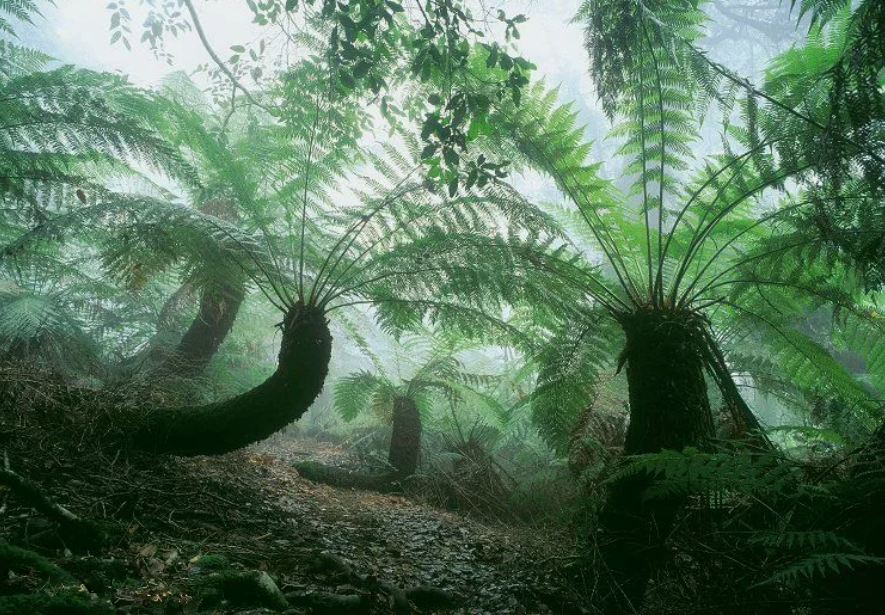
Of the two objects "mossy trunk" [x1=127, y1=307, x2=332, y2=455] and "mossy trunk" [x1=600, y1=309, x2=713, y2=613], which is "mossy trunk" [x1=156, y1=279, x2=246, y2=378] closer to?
"mossy trunk" [x1=127, y1=307, x2=332, y2=455]

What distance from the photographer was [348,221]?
287 cm

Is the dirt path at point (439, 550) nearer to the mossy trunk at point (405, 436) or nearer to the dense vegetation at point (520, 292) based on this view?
the dense vegetation at point (520, 292)

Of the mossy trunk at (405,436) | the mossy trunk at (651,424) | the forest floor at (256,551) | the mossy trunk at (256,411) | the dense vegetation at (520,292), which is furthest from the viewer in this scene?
the mossy trunk at (405,436)

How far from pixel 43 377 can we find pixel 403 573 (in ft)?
5.61

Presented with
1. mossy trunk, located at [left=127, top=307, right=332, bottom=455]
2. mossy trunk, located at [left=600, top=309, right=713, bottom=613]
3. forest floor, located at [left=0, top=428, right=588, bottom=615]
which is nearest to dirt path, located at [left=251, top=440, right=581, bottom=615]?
forest floor, located at [left=0, top=428, right=588, bottom=615]

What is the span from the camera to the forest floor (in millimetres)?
1209

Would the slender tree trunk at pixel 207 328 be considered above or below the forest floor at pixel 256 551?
above

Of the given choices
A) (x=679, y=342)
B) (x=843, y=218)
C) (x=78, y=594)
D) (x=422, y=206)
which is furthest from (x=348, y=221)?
(x=843, y=218)

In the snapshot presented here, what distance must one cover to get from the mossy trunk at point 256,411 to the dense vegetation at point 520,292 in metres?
0.01

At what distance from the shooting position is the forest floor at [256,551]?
1209 millimetres

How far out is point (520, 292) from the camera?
2.63 metres

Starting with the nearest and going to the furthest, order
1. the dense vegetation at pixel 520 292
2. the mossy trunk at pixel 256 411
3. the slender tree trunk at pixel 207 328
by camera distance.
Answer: the dense vegetation at pixel 520 292 < the mossy trunk at pixel 256 411 < the slender tree trunk at pixel 207 328

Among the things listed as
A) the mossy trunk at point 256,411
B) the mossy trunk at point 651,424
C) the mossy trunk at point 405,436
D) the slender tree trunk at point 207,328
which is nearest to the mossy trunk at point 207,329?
the slender tree trunk at point 207,328

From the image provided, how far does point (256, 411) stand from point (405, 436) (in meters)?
1.97
